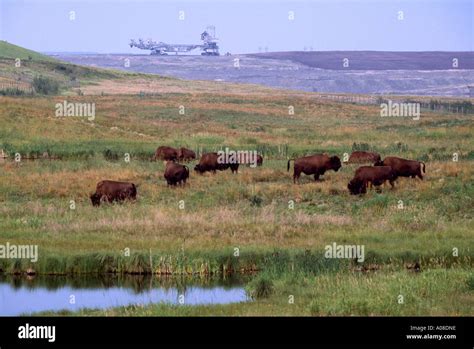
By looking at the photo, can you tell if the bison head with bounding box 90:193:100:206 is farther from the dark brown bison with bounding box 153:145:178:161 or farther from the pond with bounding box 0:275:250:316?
the dark brown bison with bounding box 153:145:178:161

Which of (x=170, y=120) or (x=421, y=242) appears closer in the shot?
(x=421, y=242)

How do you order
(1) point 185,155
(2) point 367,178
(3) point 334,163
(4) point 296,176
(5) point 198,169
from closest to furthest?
(2) point 367,178
(4) point 296,176
(3) point 334,163
(5) point 198,169
(1) point 185,155

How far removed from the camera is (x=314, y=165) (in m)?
34.5

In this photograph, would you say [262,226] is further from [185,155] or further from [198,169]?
[185,155]

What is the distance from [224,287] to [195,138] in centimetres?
3354

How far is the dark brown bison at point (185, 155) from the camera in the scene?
138ft

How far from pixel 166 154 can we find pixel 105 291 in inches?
854

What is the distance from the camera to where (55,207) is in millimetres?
28438

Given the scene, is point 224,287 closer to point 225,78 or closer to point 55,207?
point 55,207

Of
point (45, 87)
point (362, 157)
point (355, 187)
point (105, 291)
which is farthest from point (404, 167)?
point (45, 87)

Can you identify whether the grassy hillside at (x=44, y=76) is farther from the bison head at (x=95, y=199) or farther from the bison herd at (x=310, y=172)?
the bison head at (x=95, y=199)

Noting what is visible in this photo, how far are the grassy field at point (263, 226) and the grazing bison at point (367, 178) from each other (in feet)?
1.54

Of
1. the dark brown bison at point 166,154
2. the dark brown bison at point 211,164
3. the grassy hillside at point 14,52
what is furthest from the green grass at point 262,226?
the grassy hillside at point 14,52
